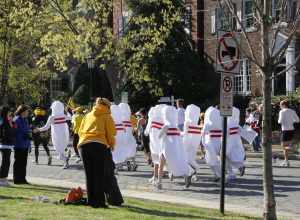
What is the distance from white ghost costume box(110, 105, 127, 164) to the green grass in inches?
206

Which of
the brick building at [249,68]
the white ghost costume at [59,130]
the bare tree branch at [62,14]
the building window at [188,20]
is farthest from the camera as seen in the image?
the building window at [188,20]

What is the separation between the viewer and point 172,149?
50.1 feet

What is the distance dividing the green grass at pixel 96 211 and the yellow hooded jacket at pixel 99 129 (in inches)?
45.2

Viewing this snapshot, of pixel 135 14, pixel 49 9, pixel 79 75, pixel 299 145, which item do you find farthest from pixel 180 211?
pixel 79 75

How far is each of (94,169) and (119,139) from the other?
672 cm

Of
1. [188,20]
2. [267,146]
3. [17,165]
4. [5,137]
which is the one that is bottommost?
[17,165]

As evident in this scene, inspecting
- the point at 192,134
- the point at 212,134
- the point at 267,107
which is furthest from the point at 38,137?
the point at 267,107

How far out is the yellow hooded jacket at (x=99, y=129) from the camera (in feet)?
37.2

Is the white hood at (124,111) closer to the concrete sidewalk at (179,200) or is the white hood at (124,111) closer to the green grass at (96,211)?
the concrete sidewalk at (179,200)

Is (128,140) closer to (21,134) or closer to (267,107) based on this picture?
(21,134)

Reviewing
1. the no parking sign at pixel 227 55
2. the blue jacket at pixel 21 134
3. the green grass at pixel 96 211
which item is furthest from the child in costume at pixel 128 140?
the no parking sign at pixel 227 55

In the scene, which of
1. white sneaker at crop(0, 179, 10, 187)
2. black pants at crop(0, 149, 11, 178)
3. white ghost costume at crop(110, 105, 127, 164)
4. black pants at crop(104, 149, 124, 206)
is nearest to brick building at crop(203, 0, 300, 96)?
white ghost costume at crop(110, 105, 127, 164)

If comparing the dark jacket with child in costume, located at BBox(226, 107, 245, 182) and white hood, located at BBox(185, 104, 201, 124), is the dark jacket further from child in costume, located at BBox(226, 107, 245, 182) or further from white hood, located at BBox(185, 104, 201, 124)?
child in costume, located at BBox(226, 107, 245, 182)

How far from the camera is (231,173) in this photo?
1620 centimetres
